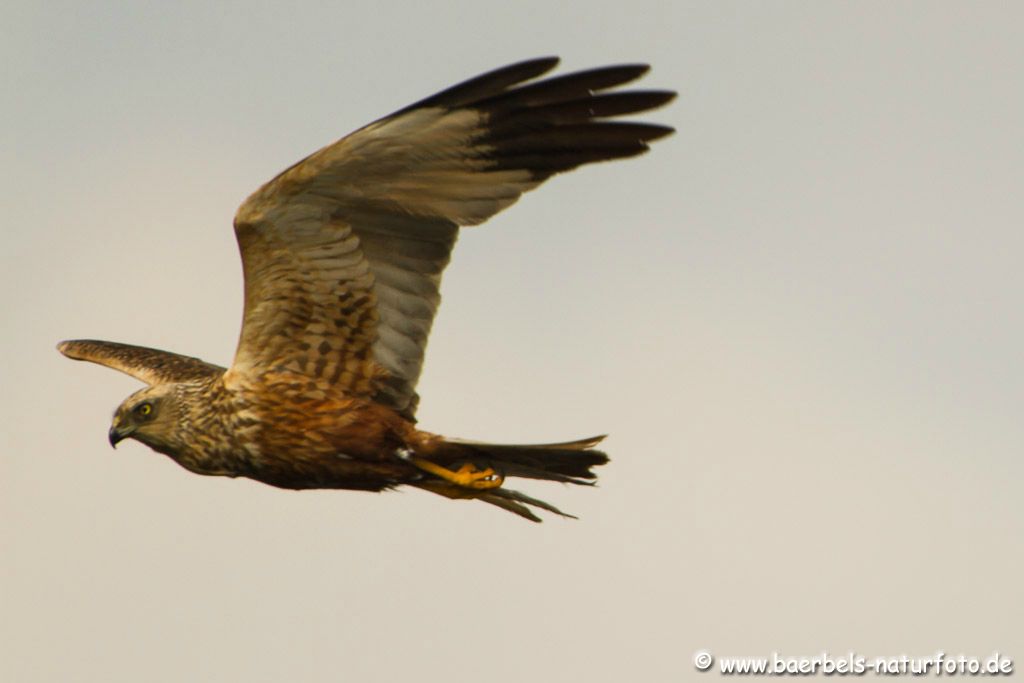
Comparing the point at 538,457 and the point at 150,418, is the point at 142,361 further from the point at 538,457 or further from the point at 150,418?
the point at 538,457

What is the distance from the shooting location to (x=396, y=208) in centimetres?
1208

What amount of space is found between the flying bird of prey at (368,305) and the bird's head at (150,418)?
12mm

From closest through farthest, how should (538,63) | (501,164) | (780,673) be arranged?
(538,63)
(501,164)
(780,673)

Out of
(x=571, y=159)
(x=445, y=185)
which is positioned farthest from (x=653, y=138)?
(x=445, y=185)

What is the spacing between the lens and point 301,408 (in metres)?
12.5

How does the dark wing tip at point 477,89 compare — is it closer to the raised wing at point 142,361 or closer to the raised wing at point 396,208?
the raised wing at point 396,208

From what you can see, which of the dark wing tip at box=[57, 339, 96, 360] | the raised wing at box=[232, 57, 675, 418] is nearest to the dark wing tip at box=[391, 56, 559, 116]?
the raised wing at box=[232, 57, 675, 418]

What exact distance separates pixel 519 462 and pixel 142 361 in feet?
13.2

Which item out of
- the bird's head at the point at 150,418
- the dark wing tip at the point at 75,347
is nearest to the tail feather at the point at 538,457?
the bird's head at the point at 150,418

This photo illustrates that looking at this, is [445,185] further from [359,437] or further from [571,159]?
[359,437]

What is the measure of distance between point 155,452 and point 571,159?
3801mm

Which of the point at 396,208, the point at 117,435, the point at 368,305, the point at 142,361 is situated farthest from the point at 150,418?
the point at 396,208

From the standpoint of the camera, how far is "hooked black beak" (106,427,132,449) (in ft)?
42.8

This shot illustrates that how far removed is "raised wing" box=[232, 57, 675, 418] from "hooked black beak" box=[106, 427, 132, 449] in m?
1.04
